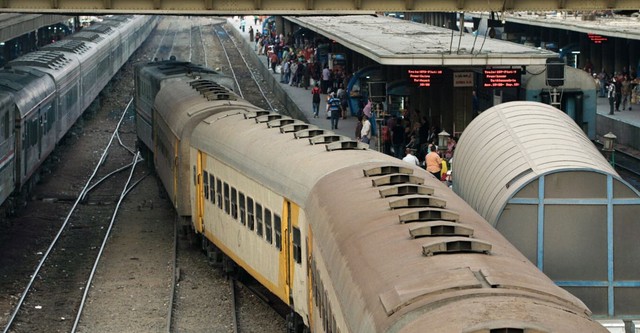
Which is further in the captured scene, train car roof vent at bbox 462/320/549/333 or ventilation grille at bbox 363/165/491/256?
ventilation grille at bbox 363/165/491/256

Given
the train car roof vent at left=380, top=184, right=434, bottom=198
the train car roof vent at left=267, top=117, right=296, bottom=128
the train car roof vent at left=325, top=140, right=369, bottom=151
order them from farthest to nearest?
the train car roof vent at left=267, top=117, right=296, bottom=128 → the train car roof vent at left=325, top=140, right=369, bottom=151 → the train car roof vent at left=380, top=184, right=434, bottom=198

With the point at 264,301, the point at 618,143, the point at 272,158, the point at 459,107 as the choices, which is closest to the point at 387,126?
the point at 459,107

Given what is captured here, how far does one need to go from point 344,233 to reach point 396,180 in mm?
1531

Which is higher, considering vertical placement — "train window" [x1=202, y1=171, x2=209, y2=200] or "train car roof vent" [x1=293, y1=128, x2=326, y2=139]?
"train car roof vent" [x1=293, y1=128, x2=326, y2=139]

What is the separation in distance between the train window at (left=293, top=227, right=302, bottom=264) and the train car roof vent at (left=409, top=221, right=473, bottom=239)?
4267 mm

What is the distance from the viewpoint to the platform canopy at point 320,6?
2472 centimetres

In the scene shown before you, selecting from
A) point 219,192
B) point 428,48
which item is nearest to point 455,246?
point 219,192

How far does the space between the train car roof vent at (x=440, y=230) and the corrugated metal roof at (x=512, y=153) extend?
4.13 meters

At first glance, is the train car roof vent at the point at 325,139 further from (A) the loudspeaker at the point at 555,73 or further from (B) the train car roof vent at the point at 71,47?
(B) the train car roof vent at the point at 71,47

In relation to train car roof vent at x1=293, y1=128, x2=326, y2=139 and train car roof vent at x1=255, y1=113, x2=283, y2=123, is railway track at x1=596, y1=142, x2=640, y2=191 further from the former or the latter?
train car roof vent at x1=293, y1=128, x2=326, y2=139

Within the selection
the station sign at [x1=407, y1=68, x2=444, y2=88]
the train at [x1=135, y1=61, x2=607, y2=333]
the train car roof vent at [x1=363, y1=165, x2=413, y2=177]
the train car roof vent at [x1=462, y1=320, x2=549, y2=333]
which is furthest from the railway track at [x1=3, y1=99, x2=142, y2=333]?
the train car roof vent at [x1=462, y1=320, x2=549, y2=333]

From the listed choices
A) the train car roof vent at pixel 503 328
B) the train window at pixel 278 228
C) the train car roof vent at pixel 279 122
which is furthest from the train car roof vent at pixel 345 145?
the train car roof vent at pixel 503 328

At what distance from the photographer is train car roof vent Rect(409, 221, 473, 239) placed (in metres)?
10.3

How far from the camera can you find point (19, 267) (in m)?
23.0
